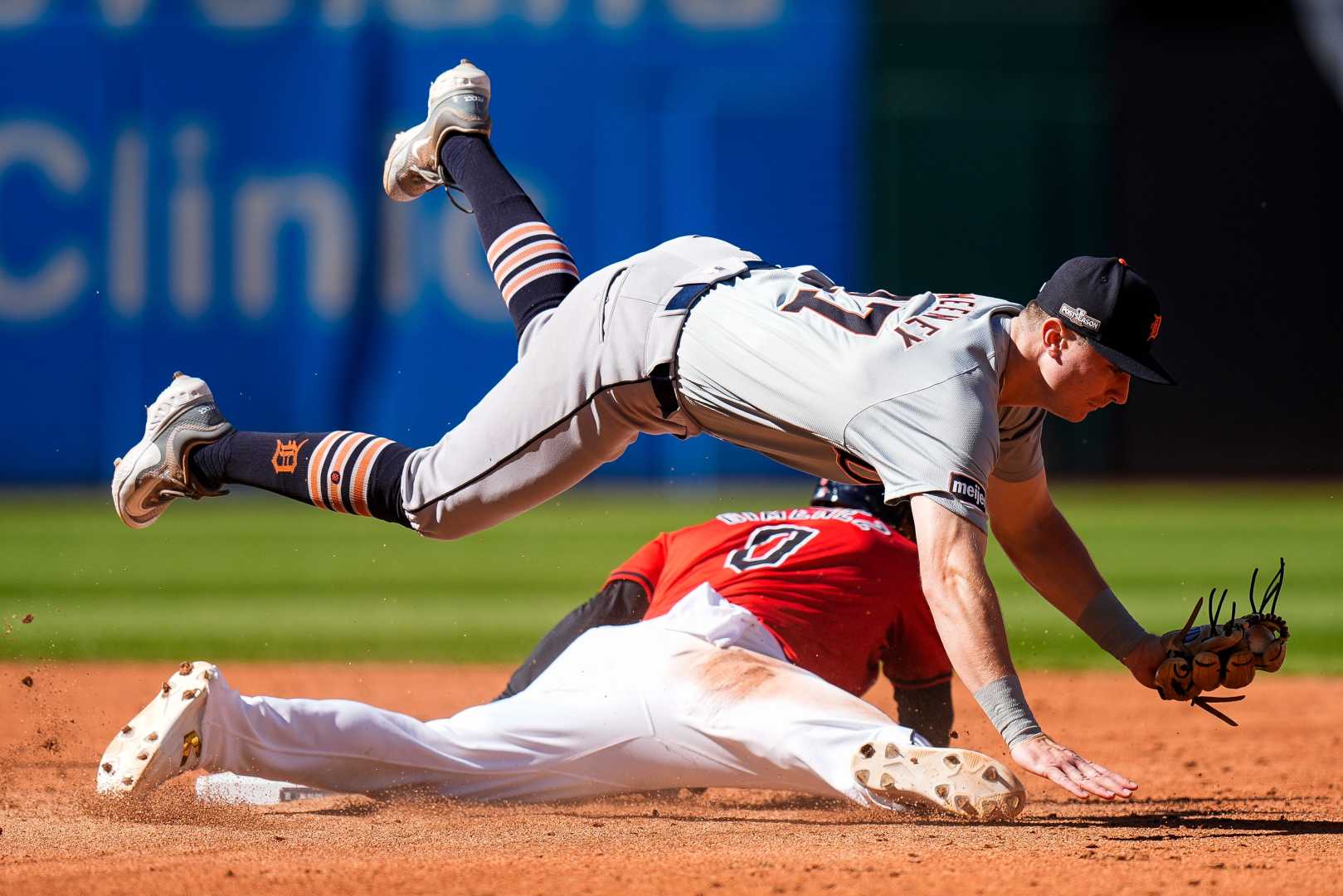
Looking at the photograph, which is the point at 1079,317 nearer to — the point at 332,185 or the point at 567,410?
the point at 567,410

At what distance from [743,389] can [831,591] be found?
59 cm

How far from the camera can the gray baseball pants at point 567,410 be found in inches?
139

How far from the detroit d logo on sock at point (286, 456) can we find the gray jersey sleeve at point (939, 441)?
1.31m

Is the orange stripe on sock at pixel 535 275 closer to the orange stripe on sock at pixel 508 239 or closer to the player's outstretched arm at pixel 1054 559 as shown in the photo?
the orange stripe on sock at pixel 508 239

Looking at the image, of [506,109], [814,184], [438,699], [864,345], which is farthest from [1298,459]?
[864,345]

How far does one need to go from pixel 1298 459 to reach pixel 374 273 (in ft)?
24.1

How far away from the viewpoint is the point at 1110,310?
10.5ft

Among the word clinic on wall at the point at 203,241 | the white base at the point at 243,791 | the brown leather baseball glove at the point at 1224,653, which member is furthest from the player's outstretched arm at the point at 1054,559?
the word clinic on wall at the point at 203,241

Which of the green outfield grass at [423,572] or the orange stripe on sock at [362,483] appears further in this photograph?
the green outfield grass at [423,572]

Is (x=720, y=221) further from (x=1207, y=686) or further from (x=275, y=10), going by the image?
(x=1207, y=686)

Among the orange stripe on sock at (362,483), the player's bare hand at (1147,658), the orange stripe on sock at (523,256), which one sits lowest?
the player's bare hand at (1147,658)

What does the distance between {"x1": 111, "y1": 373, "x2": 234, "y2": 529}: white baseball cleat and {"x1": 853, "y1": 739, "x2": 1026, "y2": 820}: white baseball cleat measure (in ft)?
5.65

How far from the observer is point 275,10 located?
39.9ft

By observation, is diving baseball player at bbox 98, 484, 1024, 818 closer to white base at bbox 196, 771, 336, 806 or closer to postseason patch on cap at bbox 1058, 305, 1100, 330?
white base at bbox 196, 771, 336, 806
